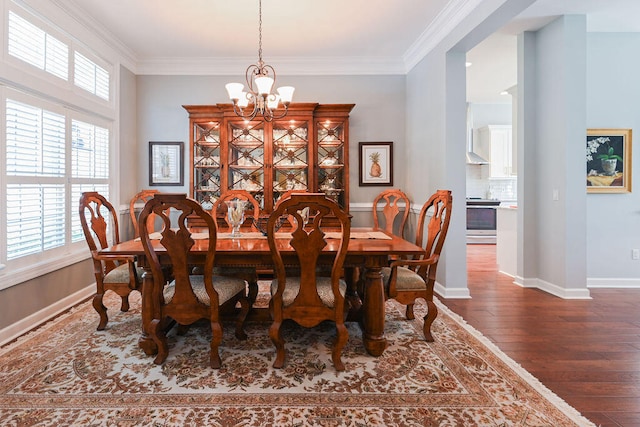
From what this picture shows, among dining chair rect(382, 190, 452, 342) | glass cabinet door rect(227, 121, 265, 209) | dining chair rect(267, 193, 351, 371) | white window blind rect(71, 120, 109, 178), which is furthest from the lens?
glass cabinet door rect(227, 121, 265, 209)

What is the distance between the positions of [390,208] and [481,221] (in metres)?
3.87

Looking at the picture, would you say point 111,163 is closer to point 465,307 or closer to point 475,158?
point 465,307

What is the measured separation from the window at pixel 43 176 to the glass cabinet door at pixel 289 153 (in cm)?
200

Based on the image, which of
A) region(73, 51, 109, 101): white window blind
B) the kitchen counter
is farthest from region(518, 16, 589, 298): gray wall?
region(73, 51, 109, 101): white window blind

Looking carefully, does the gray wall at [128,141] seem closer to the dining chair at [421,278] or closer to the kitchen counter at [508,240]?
the dining chair at [421,278]

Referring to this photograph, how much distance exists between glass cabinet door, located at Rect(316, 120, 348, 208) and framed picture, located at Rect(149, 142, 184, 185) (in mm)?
1841

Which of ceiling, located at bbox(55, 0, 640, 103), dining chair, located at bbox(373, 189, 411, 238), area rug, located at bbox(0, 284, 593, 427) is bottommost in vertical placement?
area rug, located at bbox(0, 284, 593, 427)

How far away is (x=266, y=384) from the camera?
1.98 metres

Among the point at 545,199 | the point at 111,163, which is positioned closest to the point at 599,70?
the point at 545,199

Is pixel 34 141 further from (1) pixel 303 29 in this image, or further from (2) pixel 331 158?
(2) pixel 331 158

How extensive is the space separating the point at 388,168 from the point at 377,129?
545 mm

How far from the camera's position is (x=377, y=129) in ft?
15.8

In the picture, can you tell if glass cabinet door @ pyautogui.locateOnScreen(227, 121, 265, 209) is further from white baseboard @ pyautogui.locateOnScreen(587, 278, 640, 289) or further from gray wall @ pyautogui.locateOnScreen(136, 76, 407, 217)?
white baseboard @ pyautogui.locateOnScreen(587, 278, 640, 289)

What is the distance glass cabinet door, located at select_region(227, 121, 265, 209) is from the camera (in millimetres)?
4543
